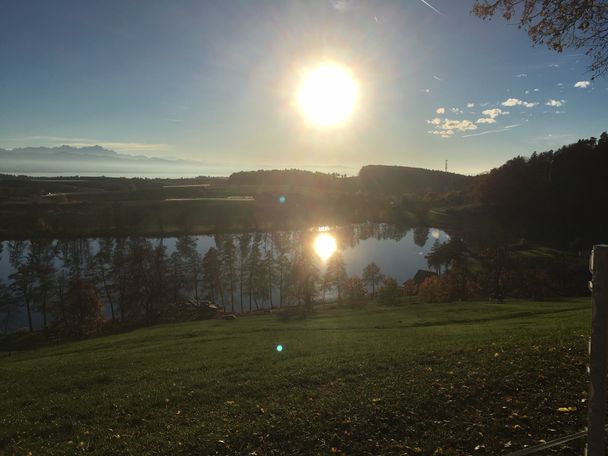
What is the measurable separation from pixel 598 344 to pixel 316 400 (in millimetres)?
10308

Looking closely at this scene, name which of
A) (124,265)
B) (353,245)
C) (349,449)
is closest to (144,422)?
(349,449)

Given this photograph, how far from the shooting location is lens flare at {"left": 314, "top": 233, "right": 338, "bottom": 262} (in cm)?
14375

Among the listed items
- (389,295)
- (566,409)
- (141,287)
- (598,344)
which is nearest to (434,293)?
(389,295)

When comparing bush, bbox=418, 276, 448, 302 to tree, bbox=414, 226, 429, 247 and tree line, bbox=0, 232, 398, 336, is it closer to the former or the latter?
tree line, bbox=0, 232, 398, 336

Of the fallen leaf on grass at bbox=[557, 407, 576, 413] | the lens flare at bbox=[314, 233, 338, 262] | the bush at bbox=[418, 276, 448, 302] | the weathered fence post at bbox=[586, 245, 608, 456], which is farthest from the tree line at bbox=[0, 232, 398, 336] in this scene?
the weathered fence post at bbox=[586, 245, 608, 456]

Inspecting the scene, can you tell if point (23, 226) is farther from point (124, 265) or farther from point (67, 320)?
point (67, 320)

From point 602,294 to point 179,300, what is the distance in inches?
3018

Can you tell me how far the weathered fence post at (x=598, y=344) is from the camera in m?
5.50

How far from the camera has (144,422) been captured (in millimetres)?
13602

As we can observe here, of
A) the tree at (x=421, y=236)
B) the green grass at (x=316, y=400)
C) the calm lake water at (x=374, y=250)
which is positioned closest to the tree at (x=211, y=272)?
the calm lake water at (x=374, y=250)

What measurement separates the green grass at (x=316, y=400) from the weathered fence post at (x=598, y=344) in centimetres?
399

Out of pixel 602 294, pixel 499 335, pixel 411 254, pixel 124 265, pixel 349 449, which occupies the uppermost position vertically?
→ pixel 602 294

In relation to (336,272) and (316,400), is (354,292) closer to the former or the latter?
(336,272)

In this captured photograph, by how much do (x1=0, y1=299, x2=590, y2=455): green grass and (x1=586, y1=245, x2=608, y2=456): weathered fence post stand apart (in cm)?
399
